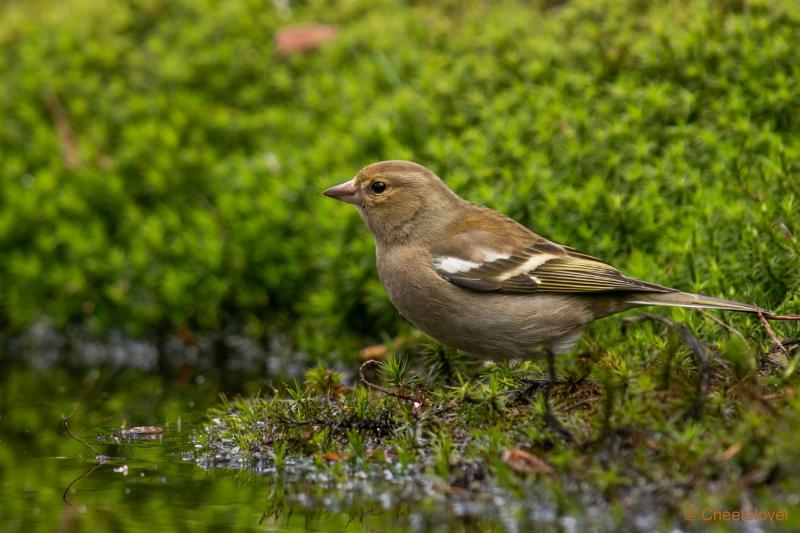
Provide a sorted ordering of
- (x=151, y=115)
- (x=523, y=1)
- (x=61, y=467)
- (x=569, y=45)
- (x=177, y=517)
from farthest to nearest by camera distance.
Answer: (x=523, y=1) → (x=151, y=115) → (x=569, y=45) → (x=61, y=467) → (x=177, y=517)

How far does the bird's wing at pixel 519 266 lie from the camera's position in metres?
6.02

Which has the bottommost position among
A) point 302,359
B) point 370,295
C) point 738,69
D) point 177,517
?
point 302,359

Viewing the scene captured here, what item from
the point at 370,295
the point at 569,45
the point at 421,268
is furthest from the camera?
the point at 569,45

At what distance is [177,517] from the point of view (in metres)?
4.54

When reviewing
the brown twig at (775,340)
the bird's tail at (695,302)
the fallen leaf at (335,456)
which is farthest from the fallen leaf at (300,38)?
the brown twig at (775,340)

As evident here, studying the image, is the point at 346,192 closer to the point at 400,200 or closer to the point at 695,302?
the point at 400,200

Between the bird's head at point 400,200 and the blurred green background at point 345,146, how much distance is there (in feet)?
3.25

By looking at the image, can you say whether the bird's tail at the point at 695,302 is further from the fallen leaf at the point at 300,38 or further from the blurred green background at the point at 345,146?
the fallen leaf at the point at 300,38

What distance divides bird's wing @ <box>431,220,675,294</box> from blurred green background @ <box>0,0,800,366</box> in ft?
2.60

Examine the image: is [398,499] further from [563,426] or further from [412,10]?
[412,10]

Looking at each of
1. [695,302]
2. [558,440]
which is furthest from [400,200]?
[558,440]

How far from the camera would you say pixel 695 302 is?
568 centimetres

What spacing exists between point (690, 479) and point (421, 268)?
235cm

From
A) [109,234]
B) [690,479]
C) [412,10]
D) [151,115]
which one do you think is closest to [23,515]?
[690,479]
